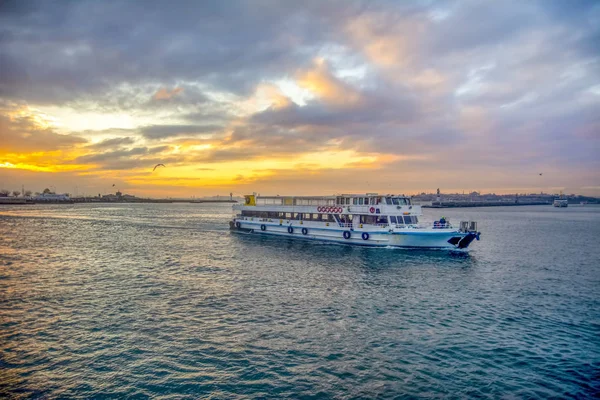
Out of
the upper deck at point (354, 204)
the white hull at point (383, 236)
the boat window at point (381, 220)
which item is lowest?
the white hull at point (383, 236)

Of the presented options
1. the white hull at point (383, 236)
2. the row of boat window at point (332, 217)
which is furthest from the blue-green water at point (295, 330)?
the row of boat window at point (332, 217)

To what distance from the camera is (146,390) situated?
13148mm

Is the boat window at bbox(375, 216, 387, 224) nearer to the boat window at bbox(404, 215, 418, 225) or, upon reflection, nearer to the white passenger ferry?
the white passenger ferry

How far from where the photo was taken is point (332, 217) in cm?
5631

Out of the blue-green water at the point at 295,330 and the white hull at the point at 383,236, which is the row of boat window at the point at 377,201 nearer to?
the white hull at the point at 383,236

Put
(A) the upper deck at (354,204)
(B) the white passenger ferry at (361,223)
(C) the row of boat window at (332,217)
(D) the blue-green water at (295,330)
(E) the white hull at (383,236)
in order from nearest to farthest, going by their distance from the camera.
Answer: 1. (D) the blue-green water at (295,330)
2. (E) the white hull at (383,236)
3. (B) the white passenger ferry at (361,223)
4. (C) the row of boat window at (332,217)
5. (A) the upper deck at (354,204)

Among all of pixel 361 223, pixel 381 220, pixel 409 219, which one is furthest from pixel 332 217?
pixel 409 219

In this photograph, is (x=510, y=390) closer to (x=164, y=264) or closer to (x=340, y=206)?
(x=164, y=264)

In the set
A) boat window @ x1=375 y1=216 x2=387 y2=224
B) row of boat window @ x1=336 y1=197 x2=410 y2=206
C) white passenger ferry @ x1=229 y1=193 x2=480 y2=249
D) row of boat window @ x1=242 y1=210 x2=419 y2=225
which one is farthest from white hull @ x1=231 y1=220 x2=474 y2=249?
row of boat window @ x1=336 y1=197 x2=410 y2=206

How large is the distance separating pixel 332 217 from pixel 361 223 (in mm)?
5656

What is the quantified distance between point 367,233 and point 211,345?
37025mm

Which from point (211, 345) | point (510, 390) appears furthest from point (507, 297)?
point (211, 345)

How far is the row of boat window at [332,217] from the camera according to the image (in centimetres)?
5038

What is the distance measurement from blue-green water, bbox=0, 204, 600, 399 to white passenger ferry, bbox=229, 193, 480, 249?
9.27 m
